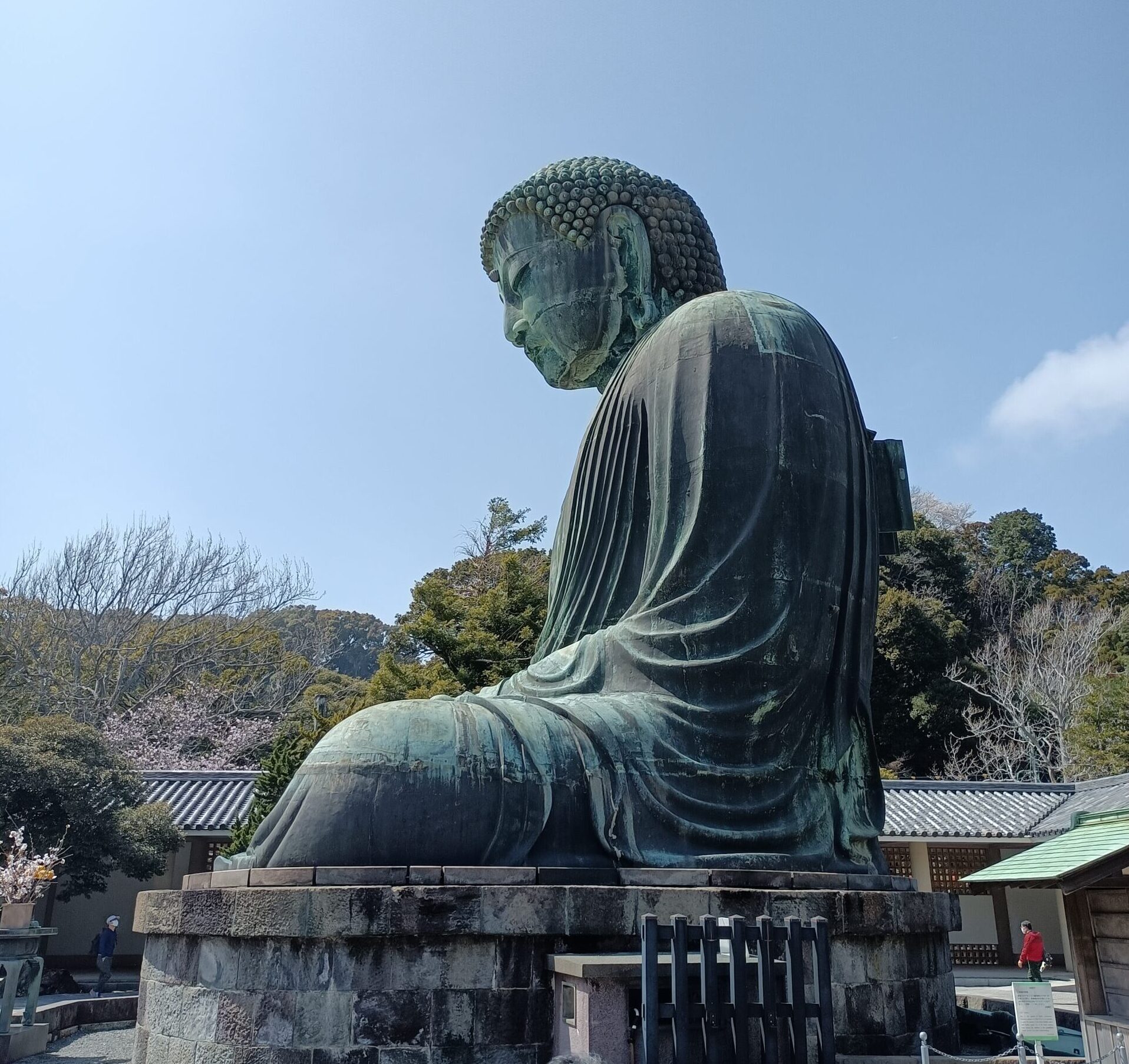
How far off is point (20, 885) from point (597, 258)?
29.0 feet

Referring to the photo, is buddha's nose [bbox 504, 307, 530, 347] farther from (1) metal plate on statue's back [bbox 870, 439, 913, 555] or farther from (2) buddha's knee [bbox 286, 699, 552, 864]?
(2) buddha's knee [bbox 286, 699, 552, 864]

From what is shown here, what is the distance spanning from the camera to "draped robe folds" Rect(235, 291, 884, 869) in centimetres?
446

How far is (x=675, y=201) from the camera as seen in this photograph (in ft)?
24.2

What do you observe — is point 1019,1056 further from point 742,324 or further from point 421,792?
point 742,324

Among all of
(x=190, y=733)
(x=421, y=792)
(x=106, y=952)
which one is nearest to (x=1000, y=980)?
(x=106, y=952)

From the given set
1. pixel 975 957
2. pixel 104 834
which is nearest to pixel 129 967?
pixel 104 834

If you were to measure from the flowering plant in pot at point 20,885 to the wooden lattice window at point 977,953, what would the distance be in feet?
47.1

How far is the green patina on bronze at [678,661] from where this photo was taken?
4438 millimetres

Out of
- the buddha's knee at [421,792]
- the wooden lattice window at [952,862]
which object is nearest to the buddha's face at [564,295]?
the buddha's knee at [421,792]

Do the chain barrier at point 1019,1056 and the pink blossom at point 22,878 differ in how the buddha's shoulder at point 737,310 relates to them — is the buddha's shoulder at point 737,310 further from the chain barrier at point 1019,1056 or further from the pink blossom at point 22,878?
the pink blossom at point 22,878

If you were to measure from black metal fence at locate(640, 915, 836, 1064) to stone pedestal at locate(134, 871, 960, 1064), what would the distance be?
636 mm

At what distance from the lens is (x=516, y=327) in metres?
7.48

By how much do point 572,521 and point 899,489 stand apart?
1992 mm

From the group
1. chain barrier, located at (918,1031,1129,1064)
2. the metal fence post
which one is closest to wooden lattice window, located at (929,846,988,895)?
chain barrier, located at (918,1031,1129,1064)
